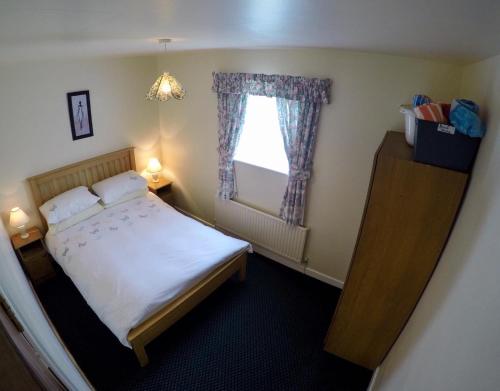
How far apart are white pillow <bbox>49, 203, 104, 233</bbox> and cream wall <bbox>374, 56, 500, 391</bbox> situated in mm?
3324

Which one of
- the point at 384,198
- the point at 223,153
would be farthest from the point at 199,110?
the point at 384,198

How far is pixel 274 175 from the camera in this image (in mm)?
3199

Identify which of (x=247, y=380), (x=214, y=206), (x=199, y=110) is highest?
(x=199, y=110)

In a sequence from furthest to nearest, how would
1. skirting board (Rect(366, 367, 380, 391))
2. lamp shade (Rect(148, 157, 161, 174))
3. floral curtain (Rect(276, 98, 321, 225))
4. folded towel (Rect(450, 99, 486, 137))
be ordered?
lamp shade (Rect(148, 157, 161, 174)), floral curtain (Rect(276, 98, 321, 225)), skirting board (Rect(366, 367, 380, 391)), folded towel (Rect(450, 99, 486, 137))

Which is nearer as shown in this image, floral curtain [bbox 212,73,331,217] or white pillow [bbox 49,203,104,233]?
floral curtain [bbox 212,73,331,217]

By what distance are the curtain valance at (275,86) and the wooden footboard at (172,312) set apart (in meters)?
1.78

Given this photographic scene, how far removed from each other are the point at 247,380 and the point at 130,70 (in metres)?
3.68

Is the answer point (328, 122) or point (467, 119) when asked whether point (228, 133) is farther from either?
point (467, 119)

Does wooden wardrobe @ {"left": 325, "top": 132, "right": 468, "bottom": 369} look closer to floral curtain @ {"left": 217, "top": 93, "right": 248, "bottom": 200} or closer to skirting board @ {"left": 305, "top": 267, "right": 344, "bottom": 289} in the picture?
skirting board @ {"left": 305, "top": 267, "right": 344, "bottom": 289}

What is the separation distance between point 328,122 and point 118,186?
266 cm

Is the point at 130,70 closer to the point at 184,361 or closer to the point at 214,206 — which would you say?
the point at 214,206

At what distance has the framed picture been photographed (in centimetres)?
310

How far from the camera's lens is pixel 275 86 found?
108 inches

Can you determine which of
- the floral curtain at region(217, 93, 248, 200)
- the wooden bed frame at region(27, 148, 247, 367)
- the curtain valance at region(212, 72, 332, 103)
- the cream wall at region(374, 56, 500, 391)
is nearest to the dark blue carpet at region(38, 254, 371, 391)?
the wooden bed frame at region(27, 148, 247, 367)
